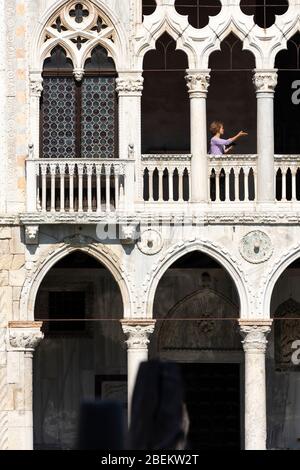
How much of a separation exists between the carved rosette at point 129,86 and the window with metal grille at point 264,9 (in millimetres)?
2298

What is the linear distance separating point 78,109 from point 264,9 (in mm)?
3515

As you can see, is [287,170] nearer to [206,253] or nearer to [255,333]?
[206,253]

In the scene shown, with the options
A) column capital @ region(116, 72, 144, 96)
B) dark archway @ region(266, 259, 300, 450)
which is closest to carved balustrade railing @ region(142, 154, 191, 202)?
column capital @ region(116, 72, 144, 96)

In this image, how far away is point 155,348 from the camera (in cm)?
2606

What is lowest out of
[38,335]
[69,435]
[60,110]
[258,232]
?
[69,435]

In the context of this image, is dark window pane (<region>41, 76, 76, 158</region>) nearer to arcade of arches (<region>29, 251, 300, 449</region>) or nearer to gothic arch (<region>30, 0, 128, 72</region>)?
gothic arch (<region>30, 0, 128, 72</region>)

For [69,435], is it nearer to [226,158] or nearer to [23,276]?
[23,276]

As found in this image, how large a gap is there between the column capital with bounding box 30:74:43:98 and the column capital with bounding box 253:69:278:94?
11.2 feet

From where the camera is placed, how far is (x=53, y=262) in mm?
23625

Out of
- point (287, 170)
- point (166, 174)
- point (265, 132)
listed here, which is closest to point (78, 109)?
point (166, 174)

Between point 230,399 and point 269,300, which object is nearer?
point 269,300

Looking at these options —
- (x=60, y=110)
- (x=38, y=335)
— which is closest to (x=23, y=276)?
(x=38, y=335)

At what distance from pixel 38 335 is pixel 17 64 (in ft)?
14.2

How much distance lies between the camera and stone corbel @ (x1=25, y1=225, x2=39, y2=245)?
23.2 m
